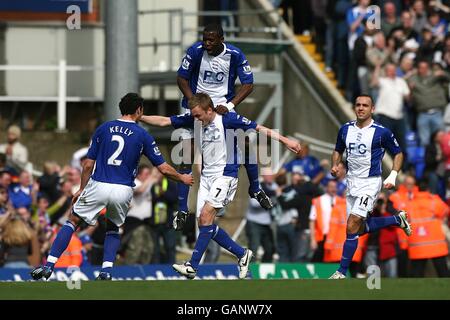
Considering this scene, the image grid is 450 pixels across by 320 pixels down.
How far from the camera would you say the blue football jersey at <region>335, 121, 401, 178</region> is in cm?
1739

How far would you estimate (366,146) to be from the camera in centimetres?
1739

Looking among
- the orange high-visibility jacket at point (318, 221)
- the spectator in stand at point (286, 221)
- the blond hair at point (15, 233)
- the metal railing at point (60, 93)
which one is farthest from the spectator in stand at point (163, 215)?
the metal railing at point (60, 93)

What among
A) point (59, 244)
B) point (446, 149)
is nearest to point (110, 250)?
point (59, 244)

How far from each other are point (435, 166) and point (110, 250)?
9.33 m

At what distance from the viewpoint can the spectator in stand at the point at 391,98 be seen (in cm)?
2495

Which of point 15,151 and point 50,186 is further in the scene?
point 15,151

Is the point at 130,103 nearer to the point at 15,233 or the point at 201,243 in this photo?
the point at 201,243

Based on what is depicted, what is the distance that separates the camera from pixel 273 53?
28.4m

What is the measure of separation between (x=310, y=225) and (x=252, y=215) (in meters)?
0.99

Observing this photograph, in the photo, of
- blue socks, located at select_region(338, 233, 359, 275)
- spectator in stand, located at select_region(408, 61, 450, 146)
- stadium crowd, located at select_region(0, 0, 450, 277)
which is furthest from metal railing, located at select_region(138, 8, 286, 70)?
blue socks, located at select_region(338, 233, 359, 275)

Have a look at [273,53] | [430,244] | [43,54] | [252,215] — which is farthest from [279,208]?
[43,54]

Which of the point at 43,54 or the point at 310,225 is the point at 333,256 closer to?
the point at 310,225

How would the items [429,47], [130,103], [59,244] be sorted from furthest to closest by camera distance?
1. [429,47]
2. [59,244]
3. [130,103]

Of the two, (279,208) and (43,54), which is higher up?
(43,54)
